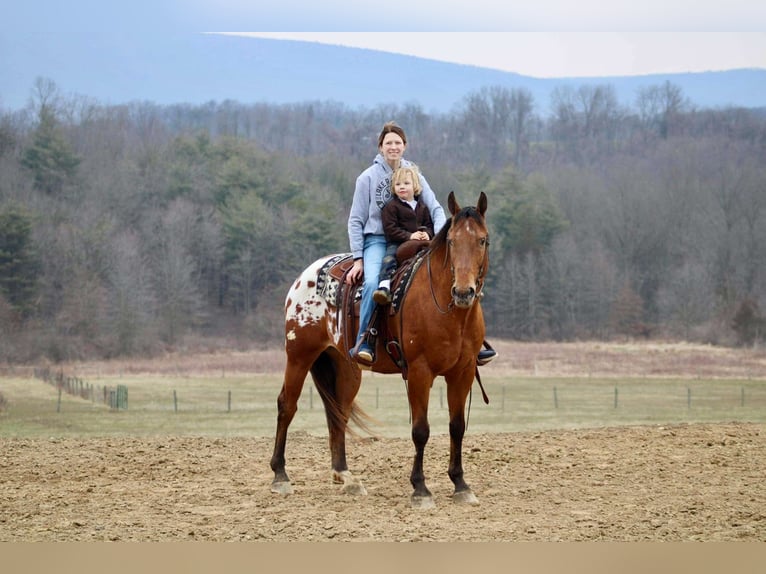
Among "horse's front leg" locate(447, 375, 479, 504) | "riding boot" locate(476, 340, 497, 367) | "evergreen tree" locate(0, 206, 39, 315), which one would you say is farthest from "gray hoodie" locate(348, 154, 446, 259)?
"evergreen tree" locate(0, 206, 39, 315)

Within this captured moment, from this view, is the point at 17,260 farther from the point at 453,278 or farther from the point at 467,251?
the point at 467,251

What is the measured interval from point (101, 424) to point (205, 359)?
22214 millimetres

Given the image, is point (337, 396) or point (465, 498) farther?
point (337, 396)

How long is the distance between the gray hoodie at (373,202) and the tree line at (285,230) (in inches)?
1477

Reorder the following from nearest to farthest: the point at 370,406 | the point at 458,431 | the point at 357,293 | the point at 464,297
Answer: the point at 464,297 → the point at 458,431 → the point at 357,293 → the point at 370,406

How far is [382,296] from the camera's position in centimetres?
874

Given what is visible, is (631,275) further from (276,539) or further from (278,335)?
(276,539)

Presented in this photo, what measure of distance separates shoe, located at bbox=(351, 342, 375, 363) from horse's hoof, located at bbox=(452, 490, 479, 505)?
1429 mm

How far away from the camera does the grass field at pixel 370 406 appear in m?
22.0

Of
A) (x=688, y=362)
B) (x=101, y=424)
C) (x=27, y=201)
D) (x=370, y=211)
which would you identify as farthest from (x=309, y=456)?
(x=27, y=201)

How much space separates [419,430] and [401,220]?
1939 millimetres

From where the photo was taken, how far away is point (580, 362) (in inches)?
1636

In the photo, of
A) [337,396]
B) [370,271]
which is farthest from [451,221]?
[337,396]

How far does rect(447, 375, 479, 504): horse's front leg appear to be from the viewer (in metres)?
8.77
